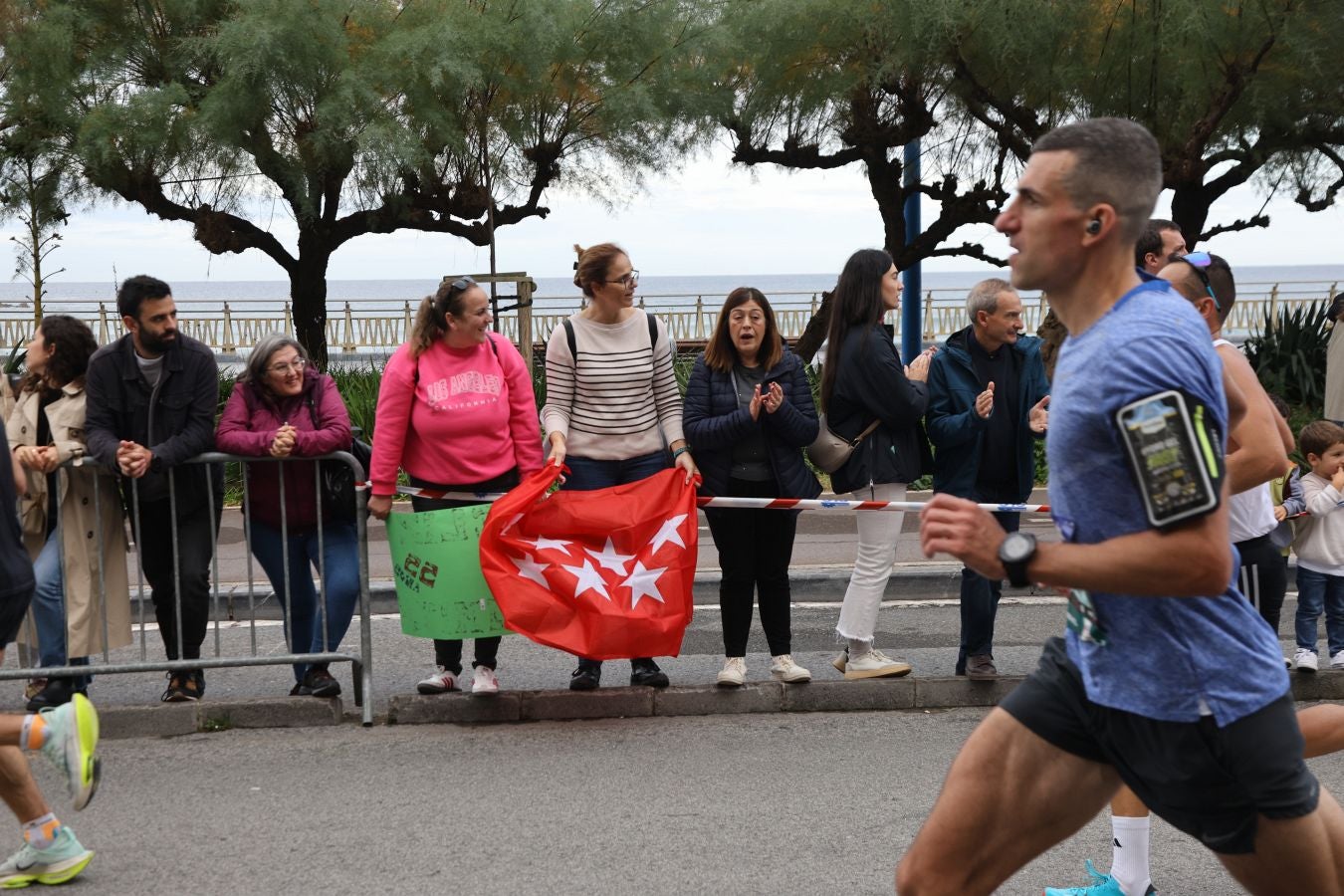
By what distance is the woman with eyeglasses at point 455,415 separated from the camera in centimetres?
639

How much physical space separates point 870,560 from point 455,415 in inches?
76.2

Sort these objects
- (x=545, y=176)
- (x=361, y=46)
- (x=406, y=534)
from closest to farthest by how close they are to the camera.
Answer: (x=406, y=534), (x=361, y=46), (x=545, y=176)

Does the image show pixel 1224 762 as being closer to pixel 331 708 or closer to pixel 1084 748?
pixel 1084 748

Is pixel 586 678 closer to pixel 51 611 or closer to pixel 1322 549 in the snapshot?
pixel 51 611

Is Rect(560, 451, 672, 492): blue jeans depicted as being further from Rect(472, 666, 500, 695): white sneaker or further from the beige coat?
the beige coat

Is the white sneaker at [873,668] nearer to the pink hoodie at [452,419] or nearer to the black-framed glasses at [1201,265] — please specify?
the pink hoodie at [452,419]

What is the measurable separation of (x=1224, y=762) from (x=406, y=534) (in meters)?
4.29

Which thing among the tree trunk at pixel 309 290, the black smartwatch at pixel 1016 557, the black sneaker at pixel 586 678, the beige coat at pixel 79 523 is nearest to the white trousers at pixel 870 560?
the black sneaker at pixel 586 678

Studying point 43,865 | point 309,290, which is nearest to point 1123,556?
point 43,865

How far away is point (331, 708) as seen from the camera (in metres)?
6.40

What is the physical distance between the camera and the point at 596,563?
6.29 m

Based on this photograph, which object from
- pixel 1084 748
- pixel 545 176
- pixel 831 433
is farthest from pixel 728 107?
pixel 1084 748

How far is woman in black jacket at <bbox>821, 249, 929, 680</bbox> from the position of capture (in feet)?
21.4

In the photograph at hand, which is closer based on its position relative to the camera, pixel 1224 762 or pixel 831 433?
pixel 1224 762
